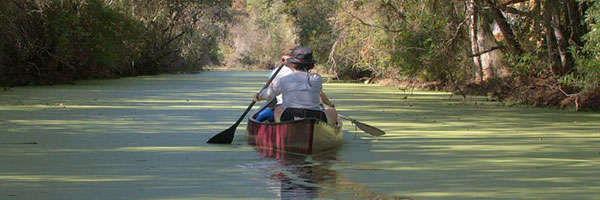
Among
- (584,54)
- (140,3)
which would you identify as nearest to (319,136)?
(584,54)

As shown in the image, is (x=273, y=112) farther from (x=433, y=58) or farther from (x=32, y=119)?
(x=433, y=58)

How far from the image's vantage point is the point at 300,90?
9.47m

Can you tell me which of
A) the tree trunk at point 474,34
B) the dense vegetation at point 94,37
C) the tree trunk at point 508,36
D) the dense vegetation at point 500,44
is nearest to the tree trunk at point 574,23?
the dense vegetation at point 500,44

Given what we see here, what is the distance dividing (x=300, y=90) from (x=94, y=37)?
802 inches

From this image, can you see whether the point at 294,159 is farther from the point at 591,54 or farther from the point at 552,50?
the point at 552,50

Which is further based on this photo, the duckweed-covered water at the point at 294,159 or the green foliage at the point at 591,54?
the green foliage at the point at 591,54

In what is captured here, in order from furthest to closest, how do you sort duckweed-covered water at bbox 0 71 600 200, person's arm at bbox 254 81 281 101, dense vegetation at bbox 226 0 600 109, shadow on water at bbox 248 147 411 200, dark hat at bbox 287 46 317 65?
dense vegetation at bbox 226 0 600 109 < person's arm at bbox 254 81 281 101 < dark hat at bbox 287 46 317 65 < duckweed-covered water at bbox 0 71 600 200 < shadow on water at bbox 248 147 411 200

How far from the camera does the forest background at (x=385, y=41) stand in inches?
656

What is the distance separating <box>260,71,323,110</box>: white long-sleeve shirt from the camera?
9.47 metres

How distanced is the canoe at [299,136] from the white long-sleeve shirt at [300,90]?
0.98ft

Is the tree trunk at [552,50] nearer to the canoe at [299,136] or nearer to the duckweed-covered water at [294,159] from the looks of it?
the duckweed-covered water at [294,159]

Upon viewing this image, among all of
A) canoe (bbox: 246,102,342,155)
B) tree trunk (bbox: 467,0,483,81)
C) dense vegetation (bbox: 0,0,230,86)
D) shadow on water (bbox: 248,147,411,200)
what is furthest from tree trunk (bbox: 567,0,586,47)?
dense vegetation (bbox: 0,0,230,86)

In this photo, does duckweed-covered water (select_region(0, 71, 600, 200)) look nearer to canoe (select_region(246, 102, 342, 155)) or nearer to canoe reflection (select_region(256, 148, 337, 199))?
canoe reflection (select_region(256, 148, 337, 199))

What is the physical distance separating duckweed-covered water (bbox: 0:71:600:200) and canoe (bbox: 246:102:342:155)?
131 millimetres
